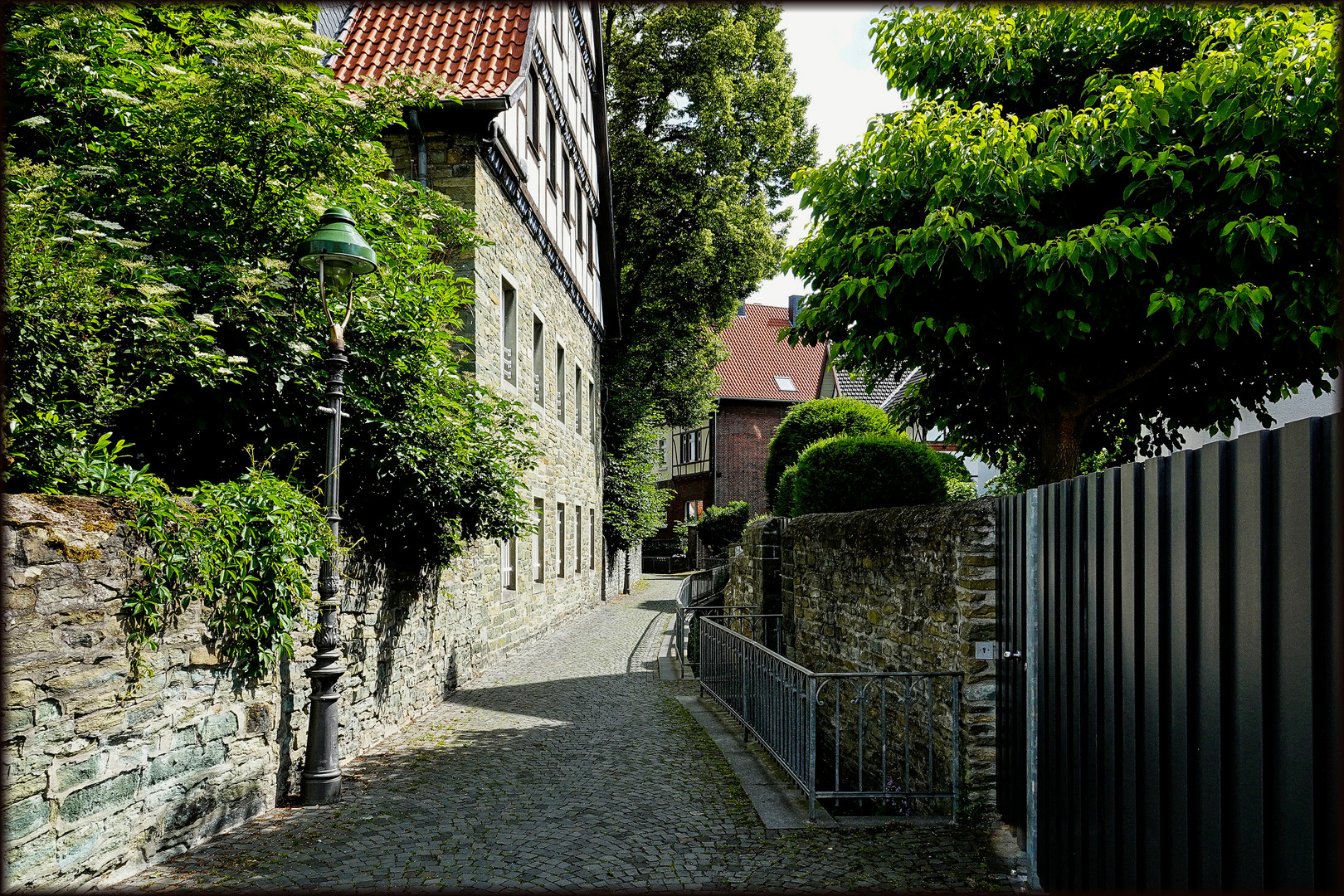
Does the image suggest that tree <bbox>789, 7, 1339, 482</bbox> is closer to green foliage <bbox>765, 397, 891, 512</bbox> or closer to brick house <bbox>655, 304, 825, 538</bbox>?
green foliage <bbox>765, 397, 891, 512</bbox>

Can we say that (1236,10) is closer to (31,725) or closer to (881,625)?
(881,625)

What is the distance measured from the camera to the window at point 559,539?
52.7ft

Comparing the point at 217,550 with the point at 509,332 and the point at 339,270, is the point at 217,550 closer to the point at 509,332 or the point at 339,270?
the point at 339,270

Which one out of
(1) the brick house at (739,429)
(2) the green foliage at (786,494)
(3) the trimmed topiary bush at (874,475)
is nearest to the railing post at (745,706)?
(3) the trimmed topiary bush at (874,475)

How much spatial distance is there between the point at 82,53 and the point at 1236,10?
7.87 m

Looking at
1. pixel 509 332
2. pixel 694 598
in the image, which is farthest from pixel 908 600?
pixel 694 598

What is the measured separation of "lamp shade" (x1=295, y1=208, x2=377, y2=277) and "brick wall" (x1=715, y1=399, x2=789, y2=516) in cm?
3190

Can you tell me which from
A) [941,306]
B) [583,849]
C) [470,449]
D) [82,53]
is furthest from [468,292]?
[583,849]

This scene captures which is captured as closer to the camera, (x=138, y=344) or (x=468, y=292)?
(x=138, y=344)

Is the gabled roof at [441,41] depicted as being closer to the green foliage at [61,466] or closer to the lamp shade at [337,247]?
the lamp shade at [337,247]

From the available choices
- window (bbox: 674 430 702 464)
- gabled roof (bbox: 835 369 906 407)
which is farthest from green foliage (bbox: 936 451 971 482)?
window (bbox: 674 430 702 464)

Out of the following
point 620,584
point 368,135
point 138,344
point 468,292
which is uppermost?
point 368,135

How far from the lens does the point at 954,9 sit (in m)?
6.82

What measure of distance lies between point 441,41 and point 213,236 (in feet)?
25.0
